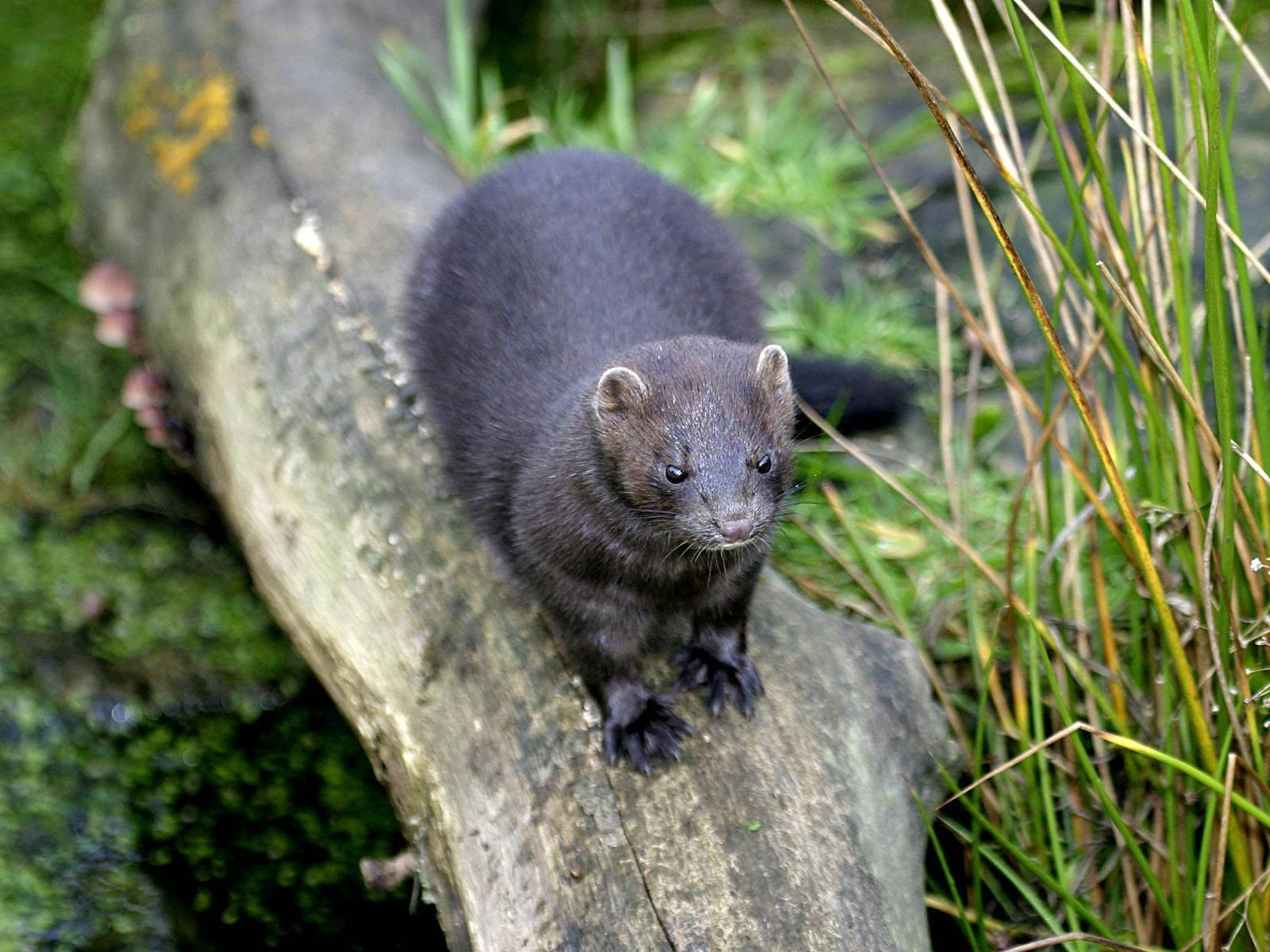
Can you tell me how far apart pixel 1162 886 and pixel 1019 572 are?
1062mm

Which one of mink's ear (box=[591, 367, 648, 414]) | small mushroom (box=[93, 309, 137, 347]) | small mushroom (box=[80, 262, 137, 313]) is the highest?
mink's ear (box=[591, 367, 648, 414])

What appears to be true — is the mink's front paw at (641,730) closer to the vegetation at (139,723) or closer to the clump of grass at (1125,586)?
the clump of grass at (1125,586)

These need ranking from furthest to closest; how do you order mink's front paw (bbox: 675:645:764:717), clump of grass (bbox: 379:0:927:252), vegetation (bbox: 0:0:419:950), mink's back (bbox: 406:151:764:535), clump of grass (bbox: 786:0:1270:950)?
clump of grass (bbox: 379:0:927:252)
vegetation (bbox: 0:0:419:950)
mink's back (bbox: 406:151:764:535)
mink's front paw (bbox: 675:645:764:717)
clump of grass (bbox: 786:0:1270:950)

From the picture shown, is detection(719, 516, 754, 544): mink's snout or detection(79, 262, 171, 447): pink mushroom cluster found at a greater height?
detection(719, 516, 754, 544): mink's snout

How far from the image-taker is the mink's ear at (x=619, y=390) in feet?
8.64

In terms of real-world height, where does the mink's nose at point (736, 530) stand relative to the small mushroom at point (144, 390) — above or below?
above

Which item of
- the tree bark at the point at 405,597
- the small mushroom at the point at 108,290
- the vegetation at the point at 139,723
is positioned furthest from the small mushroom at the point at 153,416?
the vegetation at the point at 139,723

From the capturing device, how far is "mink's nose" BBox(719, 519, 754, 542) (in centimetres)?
251

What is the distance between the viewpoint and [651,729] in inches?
108

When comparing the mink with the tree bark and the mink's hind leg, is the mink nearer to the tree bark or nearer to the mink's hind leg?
the mink's hind leg

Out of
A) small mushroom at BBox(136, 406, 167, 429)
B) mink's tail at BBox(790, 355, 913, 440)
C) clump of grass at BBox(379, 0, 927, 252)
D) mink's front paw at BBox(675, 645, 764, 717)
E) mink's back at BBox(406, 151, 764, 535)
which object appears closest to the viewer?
mink's front paw at BBox(675, 645, 764, 717)

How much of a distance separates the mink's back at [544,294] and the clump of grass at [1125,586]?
0.62m

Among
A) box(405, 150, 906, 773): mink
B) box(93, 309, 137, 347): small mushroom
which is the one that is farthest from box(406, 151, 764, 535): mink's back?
box(93, 309, 137, 347): small mushroom

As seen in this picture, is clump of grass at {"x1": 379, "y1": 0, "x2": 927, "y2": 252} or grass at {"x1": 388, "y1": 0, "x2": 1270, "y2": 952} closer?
grass at {"x1": 388, "y1": 0, "x2": 1270, "y2": 952}
